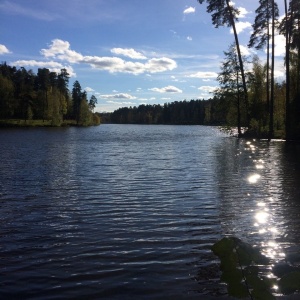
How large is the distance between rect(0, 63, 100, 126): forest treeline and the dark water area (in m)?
103

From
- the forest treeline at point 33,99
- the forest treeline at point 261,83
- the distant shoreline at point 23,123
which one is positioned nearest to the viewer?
the forest treeline at point 261,83

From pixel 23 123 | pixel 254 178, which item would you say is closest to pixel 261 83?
pixel 254 178

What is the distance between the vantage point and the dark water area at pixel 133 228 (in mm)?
6293

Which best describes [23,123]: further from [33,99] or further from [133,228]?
[133,228]

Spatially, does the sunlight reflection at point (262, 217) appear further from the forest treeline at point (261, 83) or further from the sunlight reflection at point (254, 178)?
the forest treeline at point (261, 83)

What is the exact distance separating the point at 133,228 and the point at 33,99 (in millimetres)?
121807

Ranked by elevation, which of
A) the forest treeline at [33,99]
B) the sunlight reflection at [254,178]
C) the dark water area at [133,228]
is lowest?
the dark water area at [133,228]

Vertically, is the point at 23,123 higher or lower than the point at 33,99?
lower

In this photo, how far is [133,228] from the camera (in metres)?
9.50

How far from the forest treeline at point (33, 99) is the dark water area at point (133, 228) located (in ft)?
338

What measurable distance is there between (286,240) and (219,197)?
16.0ft

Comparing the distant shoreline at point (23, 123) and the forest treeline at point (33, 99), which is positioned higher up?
the forest treeline at point (33, 99)

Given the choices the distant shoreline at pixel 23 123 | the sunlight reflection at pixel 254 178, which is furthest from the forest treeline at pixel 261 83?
the distant shoreline at pixel 23 123

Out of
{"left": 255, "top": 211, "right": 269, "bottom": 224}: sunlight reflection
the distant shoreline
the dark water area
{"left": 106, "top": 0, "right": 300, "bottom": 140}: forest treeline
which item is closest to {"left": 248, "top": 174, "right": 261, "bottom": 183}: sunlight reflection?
the dark water area
